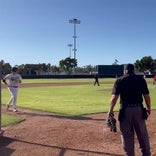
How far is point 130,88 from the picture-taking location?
6.79 meters

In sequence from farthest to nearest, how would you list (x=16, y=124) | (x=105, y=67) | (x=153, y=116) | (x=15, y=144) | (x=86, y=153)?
(x=105, y=67) < (x=153, y=116) < (x=16, y=124) < (x=15, y=144) < (x=86, y=153)

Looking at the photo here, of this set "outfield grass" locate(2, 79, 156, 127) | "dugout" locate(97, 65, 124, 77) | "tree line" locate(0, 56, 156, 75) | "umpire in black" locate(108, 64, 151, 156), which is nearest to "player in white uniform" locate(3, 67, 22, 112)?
"outfield grass" locate(2, 79, 156, 127)

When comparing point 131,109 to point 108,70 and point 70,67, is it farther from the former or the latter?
point 70,67

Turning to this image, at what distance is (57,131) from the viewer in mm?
10562

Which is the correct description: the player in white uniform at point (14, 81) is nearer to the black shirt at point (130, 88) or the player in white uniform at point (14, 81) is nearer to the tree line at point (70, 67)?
the black shirt at point (130, 88)

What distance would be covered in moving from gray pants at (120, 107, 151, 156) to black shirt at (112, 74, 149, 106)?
6.3 inches

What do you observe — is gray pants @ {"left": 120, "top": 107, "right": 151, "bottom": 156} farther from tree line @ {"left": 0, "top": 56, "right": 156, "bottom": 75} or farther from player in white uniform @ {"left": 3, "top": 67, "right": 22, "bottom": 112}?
tree line @ {"left": 0, "top": 56, "right": 156, "bottom": 75}

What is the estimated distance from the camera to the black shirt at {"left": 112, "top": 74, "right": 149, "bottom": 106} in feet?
22.3

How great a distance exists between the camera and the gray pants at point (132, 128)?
6.80 metres

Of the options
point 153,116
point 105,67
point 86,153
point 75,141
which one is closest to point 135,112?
point 86,153

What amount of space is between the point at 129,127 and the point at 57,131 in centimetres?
404

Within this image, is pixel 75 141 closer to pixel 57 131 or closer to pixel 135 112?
pixel 57 131

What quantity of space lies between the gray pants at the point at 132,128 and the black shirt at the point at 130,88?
160mm

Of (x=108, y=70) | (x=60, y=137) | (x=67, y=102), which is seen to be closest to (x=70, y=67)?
(x=108, y=70)
